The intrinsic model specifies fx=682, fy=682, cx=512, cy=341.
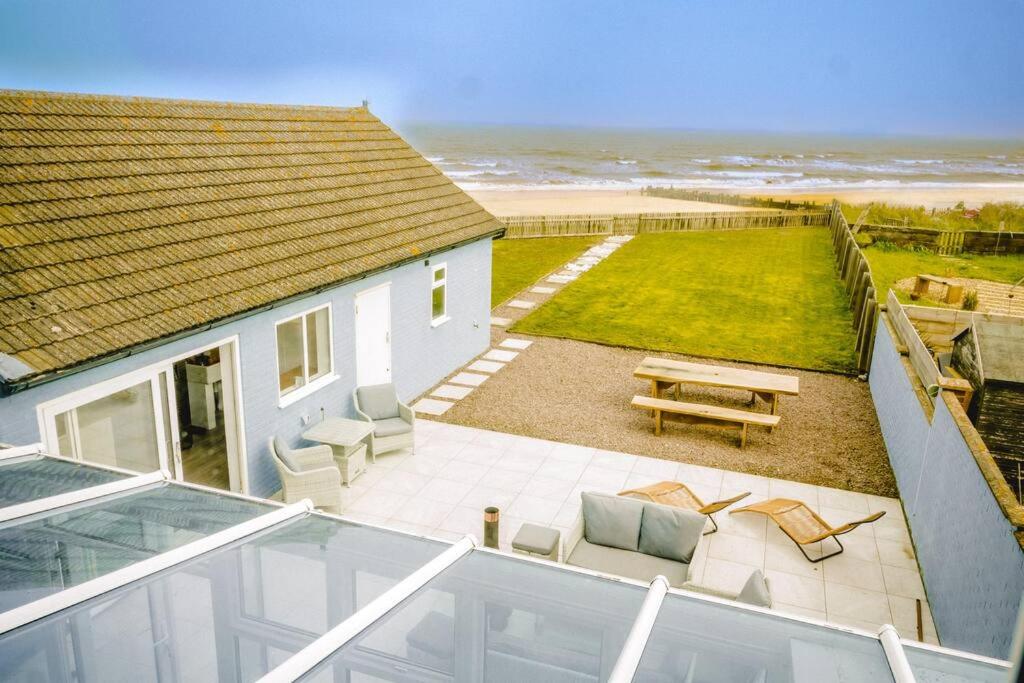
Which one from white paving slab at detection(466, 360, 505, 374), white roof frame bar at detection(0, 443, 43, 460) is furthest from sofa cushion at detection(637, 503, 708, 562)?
white paving slab at detection(466, 360, 505, 374)

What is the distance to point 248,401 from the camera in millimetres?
9219

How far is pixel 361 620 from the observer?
10.6ft

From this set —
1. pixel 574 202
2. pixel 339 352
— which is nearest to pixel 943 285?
pixel 339 352

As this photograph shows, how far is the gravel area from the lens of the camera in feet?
37.1

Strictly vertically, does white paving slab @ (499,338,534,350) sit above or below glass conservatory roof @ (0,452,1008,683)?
below

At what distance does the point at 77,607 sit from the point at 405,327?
9837 millimetres

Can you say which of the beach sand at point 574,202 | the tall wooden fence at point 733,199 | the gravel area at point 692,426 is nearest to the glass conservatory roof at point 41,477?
the gravel area at point 692,426

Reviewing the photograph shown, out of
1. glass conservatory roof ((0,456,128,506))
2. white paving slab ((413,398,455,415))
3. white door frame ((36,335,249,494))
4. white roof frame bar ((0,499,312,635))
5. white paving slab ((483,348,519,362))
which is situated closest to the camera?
white roof frame bar ((0,499,312,635))

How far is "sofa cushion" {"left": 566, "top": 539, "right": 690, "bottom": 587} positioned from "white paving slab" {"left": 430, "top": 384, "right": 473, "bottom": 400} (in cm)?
628

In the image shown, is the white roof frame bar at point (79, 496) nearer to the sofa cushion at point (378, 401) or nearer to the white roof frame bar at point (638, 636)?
the white roof frame bar at point (638, 636)

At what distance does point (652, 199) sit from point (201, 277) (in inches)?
1991

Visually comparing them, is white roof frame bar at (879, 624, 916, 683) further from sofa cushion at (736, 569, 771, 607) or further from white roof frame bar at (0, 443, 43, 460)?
white roof frame bar at (0, 443, 43, 460)

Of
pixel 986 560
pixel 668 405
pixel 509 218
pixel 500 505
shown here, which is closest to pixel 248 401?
pixel 500 505

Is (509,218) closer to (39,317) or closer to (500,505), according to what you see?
(500,505)
